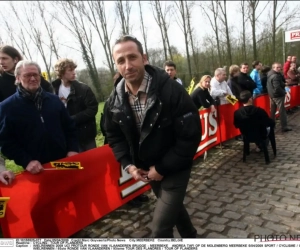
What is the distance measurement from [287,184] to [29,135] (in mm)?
3800

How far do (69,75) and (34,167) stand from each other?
171cm

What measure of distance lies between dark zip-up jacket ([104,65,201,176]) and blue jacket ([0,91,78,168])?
964 millimetres

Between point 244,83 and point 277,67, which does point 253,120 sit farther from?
point 277,67

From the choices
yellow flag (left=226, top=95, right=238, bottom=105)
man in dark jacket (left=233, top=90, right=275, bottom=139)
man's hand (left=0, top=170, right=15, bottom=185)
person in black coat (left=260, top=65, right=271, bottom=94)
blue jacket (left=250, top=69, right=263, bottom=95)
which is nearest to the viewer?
man's hand (left=0, top=170, right=15, bottom=185)

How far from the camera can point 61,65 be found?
13.0 ft

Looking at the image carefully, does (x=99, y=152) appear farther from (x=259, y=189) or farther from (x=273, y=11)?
(x=273, y=11)

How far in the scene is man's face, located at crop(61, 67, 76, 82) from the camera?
3.97 metres

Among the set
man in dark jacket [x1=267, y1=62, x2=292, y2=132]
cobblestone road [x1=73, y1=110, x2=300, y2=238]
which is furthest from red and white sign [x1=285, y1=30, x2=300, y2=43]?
cobblestone road [x1=73, y1=110, x2=300, y2=238]

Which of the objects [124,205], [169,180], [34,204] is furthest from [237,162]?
[34,204]

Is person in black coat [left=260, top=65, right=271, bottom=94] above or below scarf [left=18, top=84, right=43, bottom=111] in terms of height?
below

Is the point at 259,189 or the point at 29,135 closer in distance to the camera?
the point at 29,135

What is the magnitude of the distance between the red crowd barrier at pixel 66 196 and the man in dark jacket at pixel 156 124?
1.12m

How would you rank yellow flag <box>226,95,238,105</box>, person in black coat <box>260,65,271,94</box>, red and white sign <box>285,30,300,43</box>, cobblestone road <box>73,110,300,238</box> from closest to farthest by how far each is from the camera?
cobblestone road <box>73,110,300,238</box> < yellow flag <box>226,95,238,105</box> < person in black coat <box>260,65,271,94</box> < red and white sign <box>285,30,300,43</box>

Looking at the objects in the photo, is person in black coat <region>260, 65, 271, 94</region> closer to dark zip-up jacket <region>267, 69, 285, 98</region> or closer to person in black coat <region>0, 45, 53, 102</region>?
dark zip-up jacket <region>267, 69, 285, 98</region>
